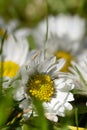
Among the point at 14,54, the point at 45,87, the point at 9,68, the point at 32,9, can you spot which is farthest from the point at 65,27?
the point at 45,87

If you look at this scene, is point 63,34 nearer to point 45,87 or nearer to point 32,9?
point 32,9

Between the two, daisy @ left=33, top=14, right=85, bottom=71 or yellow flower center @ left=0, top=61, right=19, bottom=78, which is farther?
daisy @ left=33, top=14, right=85, bottom=71

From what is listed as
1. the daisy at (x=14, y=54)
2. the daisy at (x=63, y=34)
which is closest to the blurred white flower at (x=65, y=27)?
the daisy at (x=63, y=34)

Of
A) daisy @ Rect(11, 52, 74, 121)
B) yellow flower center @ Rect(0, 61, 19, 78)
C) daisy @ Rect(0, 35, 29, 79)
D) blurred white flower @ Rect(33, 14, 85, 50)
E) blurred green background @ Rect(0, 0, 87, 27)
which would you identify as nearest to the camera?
daisy @ Rect(11, 52, 74, 121)

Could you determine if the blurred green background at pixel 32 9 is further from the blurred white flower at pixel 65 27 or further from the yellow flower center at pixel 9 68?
the yellow flower center at pixel 9 68

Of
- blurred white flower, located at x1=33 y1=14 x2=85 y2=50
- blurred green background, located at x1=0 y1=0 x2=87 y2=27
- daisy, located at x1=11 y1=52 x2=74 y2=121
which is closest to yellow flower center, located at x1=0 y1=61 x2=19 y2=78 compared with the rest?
daisy, located at x1=11 y1=52 x2=74 y2=121

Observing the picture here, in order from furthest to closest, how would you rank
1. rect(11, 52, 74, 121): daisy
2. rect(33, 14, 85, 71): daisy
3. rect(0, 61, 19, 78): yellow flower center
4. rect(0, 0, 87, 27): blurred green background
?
rect(0, 0, 87, 27): blurred green background, rect(33, 14, 85, 71): daisy, rect(0, 61, 19, 78): yellow flower center, rect(11, 52, 74, 121): daisy

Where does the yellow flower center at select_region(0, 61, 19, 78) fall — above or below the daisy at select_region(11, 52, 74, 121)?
above

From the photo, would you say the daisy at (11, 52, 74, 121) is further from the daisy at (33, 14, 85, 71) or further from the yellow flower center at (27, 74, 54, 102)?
the daisy at (33, 14, 85, 71)
